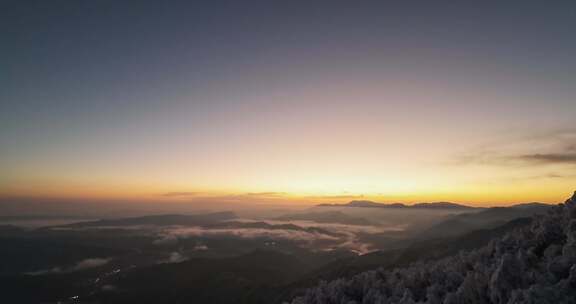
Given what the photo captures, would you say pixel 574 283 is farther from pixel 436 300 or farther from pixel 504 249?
pixel 504 249

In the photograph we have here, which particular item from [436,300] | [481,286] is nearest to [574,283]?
[481,286]

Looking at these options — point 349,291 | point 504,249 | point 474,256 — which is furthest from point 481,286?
point 349,291

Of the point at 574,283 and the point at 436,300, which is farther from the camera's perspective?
the point at 436,300

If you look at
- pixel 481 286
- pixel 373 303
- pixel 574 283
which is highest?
pixel 574 283

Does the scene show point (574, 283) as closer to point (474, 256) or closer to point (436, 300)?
point (436, 300)

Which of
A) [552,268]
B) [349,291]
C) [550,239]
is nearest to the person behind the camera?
[552,268]

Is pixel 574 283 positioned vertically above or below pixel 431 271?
above

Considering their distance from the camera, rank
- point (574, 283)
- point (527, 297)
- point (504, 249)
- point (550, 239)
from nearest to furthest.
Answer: point (527, 297)
point (574, 283)
point (550, 239)
point (504, 249)

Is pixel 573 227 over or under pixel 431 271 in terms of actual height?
over

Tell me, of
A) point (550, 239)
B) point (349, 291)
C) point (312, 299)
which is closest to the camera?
point (550, 239)
